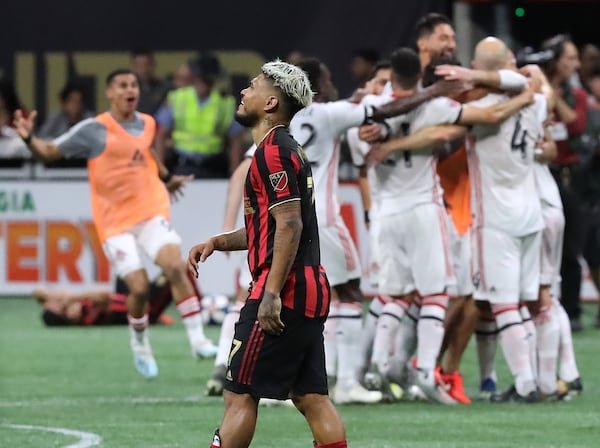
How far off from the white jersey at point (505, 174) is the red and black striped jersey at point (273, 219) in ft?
13.3

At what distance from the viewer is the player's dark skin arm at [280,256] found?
7.37 m

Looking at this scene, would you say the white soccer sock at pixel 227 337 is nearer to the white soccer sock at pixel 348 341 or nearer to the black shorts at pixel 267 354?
the white soccer sock at pixel 348 341

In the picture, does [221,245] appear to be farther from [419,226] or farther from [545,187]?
[545,187]

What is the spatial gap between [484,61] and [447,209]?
146cm

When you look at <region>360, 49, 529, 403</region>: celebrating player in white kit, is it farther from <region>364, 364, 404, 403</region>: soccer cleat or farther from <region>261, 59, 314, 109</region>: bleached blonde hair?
<region>261, 59, 314, 109</region>: bleached blonde hair

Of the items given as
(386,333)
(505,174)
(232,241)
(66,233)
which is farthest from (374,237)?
(66,233)

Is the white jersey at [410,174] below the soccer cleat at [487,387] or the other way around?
the other way around

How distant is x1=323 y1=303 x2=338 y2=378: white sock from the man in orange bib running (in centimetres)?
171

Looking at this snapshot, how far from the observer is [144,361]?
42.9ft

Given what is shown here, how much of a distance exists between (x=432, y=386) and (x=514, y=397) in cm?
57

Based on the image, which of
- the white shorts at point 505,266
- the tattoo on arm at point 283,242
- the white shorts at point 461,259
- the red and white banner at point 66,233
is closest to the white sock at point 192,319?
the white shorts at point 461,259

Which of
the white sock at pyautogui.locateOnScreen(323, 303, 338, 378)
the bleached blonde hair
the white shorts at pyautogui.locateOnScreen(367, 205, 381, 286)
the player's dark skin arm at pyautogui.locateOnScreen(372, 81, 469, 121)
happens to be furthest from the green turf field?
the bleached blonde hair

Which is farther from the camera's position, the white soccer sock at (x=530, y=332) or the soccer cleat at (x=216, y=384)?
the soccer cleat at (x=216, y=384)

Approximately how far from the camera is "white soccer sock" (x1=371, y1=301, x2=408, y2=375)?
38.5 ft
